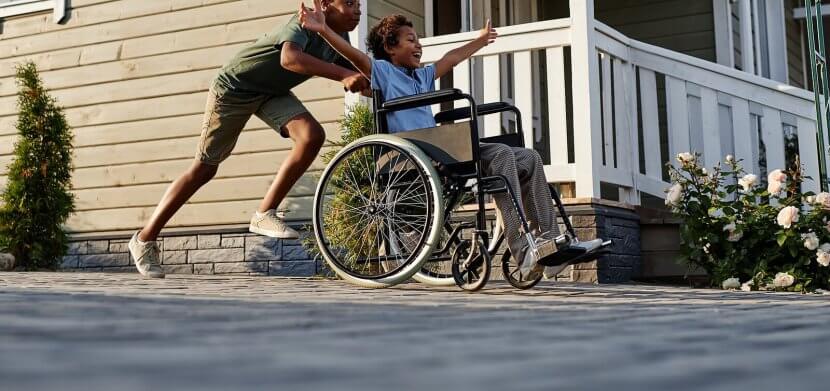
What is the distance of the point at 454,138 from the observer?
2953 mm

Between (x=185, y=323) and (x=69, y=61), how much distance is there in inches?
216

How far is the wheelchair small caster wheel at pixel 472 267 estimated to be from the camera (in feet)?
9.56

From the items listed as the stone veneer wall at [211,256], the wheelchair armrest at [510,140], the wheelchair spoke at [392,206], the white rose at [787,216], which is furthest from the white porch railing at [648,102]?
the wheelchair spoke at [392,206]

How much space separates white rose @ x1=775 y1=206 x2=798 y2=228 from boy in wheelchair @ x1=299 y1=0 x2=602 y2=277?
62.0 inches

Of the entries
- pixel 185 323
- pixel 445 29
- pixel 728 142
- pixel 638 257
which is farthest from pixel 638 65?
pixel 185 323

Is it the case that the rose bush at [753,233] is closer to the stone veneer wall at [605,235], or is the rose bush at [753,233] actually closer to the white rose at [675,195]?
the white rose at [675,195]

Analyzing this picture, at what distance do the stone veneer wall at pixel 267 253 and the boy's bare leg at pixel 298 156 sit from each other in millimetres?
1164

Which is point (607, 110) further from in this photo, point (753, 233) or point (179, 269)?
point (179, 269)

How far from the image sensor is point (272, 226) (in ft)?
12.0

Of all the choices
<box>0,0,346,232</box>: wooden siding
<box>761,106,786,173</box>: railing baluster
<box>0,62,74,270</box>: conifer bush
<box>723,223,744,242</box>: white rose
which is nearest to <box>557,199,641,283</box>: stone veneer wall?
<box>723,223,744,242</box>: white rose

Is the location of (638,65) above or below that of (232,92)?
above

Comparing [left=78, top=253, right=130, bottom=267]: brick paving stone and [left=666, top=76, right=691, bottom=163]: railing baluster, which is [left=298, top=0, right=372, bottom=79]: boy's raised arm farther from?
[left=78, top=253, right=130, bottom=267]: brick paving stone

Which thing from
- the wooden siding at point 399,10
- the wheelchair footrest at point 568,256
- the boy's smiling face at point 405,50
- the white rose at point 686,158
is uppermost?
the wooden siding at point 399,10

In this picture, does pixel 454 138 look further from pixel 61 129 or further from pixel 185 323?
pixel 61 129
